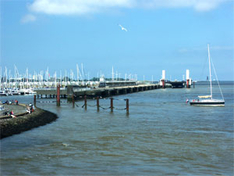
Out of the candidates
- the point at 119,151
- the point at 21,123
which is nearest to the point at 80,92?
the point at 21,123

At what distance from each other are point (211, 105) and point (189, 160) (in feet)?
123

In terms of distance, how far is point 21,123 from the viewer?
27562 mm

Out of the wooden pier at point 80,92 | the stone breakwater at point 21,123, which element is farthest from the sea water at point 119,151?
the wooden pier at point 80,92

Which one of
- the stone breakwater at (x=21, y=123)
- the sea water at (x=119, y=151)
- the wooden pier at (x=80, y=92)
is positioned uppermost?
the wooden pier at (x=80, y=92)

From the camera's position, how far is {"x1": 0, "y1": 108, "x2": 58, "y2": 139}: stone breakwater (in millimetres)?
24250

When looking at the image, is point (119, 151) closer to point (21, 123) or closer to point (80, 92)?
point (21, 123)

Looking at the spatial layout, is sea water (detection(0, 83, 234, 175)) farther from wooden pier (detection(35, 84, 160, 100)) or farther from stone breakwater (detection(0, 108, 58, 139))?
wooden pier (detection(35, 84, 160, 100))

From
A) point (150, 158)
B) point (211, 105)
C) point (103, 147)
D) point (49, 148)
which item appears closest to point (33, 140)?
point (49, 148)

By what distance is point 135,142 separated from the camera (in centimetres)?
2250

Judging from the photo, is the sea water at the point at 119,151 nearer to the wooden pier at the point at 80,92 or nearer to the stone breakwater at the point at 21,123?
the stone breakwater at the point at 21,123

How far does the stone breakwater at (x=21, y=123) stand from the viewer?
79.6 ft

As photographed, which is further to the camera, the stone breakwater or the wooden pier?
the wooden pier

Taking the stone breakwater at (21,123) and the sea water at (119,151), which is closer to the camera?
the sea water at (119,151)

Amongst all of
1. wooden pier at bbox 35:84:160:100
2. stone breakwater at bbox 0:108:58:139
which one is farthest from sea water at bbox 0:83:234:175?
wooden pier at bbox 35:84:160:100
